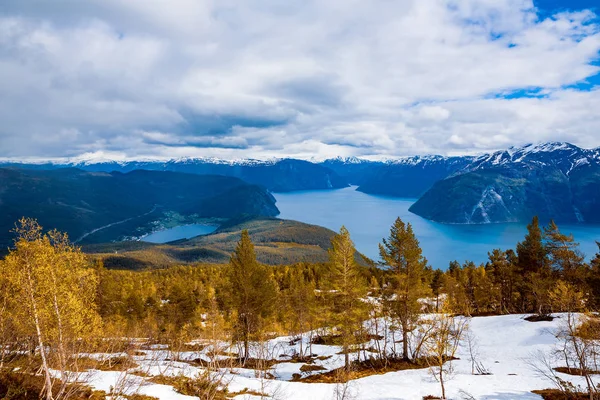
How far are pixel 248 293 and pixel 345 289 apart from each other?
435 inches

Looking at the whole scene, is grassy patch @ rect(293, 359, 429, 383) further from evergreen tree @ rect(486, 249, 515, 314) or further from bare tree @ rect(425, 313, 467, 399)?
evergreen tree @ rect(486, 249, 515, 314)

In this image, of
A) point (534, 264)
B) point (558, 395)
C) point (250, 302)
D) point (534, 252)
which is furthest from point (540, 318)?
point (250, 302)

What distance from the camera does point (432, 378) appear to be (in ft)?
99.0

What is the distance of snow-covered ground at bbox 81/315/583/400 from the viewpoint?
79.6ft

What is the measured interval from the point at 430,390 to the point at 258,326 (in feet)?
62.7

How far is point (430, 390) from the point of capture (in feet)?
87.3

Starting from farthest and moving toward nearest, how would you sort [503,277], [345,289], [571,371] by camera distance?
[503,277] → [345,289] → [571,371]

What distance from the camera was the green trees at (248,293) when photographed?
122ft

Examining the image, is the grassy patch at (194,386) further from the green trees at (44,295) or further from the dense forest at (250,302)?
Answer: the green trees at (44,295)

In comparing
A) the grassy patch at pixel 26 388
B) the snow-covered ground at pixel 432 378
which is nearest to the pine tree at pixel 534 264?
the snow-covered ground at pixel 432 378

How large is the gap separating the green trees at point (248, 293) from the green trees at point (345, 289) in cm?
846

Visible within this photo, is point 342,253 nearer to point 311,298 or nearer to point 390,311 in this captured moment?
point 390,311

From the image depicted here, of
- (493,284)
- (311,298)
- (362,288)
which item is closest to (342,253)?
(362,288)

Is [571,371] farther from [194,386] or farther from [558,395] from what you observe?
[194,386]
